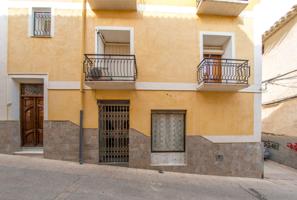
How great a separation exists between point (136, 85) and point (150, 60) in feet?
3.59

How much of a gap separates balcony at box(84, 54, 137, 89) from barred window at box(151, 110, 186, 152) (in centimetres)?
166

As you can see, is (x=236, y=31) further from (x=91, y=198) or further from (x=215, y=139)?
(x=91, y=198)

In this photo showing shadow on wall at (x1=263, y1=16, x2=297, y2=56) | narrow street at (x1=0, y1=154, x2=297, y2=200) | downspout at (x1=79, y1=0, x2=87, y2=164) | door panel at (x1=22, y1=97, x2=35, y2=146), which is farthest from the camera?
shadow on wall at (x1=263, y1=16, x2=297, y2=56)

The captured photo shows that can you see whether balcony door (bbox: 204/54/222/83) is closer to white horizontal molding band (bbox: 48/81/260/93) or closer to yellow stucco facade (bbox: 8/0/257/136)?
yellow stucco facade (bbox: 8/0/257/136)

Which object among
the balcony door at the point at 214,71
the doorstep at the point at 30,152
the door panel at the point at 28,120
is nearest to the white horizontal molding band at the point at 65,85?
the door panel at the point at 28,120

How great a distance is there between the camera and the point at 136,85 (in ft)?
25.6

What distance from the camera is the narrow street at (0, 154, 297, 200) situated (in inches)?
190

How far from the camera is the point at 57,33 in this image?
7.67 metres

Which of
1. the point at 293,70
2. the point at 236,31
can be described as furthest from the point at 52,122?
the point at 293,70

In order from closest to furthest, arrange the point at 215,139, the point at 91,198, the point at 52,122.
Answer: the point at 91,198 < the point at 52,122 < the point at 215,139

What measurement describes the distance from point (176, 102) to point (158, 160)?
2.29 meters

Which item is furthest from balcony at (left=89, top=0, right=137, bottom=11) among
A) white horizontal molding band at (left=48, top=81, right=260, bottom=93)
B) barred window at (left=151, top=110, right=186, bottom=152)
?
barred window at (left=151, top=110, right=186, bottom=152)

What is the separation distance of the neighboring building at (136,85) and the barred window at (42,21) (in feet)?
0.11

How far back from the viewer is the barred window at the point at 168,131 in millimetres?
8086
